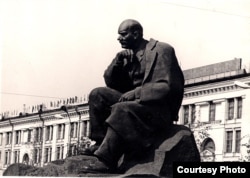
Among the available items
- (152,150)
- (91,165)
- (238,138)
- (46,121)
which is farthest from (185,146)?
(46,121)

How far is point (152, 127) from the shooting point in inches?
366

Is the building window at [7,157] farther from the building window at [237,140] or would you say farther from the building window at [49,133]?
the building window at [237,140]

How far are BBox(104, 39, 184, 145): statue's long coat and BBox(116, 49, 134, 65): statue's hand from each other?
0.19 m

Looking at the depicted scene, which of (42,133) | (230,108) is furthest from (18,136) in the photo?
(230,108)

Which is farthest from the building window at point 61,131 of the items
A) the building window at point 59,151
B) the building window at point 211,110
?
the building window at point 211,110

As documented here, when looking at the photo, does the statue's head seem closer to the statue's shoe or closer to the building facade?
the statue's shoe

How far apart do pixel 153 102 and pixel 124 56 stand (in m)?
0.72

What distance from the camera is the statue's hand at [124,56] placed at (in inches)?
377

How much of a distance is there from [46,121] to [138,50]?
54608 millimetres

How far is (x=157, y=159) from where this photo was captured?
358 inches

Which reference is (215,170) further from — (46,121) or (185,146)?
(46,121)

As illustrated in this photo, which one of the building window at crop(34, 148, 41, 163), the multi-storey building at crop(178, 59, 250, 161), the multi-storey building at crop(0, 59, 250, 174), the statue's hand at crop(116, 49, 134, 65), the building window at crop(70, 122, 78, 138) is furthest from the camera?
the building window at crop(70, 122, 78, 138)

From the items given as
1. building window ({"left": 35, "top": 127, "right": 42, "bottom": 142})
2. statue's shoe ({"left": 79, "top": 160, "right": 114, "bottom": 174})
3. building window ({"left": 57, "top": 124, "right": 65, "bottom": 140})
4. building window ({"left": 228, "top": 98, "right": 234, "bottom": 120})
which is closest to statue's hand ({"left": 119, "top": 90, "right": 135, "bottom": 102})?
statue's shoe ({"left": 79, "top": 160, "right": 114, "bottom": 174})

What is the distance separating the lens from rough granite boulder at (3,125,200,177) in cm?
899
